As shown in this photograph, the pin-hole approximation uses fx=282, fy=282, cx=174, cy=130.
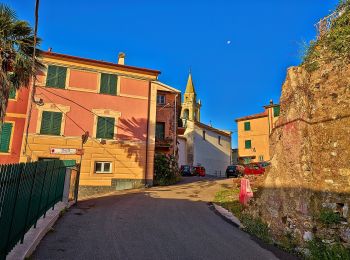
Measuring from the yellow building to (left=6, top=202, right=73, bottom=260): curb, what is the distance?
35.7 m

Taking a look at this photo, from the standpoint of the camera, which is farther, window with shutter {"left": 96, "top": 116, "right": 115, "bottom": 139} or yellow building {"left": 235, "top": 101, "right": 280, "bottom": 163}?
yellow building {"left": 235, "top": 101, "right": 280, "bottom": 163}

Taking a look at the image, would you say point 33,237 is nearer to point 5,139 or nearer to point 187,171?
point 5,139

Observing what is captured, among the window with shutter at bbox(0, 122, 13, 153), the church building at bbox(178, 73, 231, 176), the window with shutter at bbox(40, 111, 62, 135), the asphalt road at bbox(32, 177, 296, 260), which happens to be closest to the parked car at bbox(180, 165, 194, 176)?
the church building at bbox(178, 73, 231, 176)

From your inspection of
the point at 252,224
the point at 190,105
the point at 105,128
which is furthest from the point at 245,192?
the point at 190,105

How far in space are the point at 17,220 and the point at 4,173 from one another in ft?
4.91

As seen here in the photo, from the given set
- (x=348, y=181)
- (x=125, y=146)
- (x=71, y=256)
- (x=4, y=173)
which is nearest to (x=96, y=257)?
(x=71, y=256)

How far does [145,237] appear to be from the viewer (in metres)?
7.67

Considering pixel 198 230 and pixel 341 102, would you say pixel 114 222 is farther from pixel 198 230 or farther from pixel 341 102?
pixel 341 102

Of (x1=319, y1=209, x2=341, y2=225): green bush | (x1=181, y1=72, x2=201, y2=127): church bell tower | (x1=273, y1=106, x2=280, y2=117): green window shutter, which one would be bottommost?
(x1=319, y1=209, x2=341, y2=225): green bush

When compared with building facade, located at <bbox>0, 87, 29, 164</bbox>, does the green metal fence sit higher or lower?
lower

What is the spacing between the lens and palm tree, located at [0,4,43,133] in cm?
1224

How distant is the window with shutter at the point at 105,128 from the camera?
20.4 metres

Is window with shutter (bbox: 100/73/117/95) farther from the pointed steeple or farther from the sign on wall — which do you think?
the pointed steeple

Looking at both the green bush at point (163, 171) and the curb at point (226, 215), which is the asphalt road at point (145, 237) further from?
the green bush at point (163, 171)
